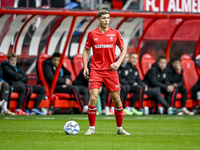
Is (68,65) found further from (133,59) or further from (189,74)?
(189,74)

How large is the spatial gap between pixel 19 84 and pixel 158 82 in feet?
11.7

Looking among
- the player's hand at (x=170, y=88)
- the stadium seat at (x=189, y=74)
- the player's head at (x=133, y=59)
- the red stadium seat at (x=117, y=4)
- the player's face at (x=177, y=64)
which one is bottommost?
the player's hand at (x=170, y=88)

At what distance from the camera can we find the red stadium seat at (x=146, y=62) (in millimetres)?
12141

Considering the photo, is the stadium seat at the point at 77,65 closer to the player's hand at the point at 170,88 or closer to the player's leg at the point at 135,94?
the player's leg at the point at 135,94

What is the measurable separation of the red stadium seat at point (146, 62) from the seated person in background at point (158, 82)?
48 centimetres

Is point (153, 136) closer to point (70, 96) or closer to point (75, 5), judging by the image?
point (70, 96)

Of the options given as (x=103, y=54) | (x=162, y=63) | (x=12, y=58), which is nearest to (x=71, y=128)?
(x=103, y=54)

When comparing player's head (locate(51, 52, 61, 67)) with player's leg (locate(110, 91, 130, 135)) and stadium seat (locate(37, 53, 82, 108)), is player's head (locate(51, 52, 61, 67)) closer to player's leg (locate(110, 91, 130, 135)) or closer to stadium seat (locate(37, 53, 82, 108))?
stadium seat (locate(37, 53, 82, 108))

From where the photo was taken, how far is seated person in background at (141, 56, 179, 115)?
11.3m

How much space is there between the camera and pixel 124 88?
10.8m

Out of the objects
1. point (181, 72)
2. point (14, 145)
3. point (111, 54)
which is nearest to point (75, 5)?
point (181, 72)

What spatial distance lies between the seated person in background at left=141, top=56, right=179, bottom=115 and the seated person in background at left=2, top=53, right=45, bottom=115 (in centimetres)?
270

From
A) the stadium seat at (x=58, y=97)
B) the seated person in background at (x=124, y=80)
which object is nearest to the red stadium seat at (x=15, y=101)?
the stadium seat at (x=58, y=97)

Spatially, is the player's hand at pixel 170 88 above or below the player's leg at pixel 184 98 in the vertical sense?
above
